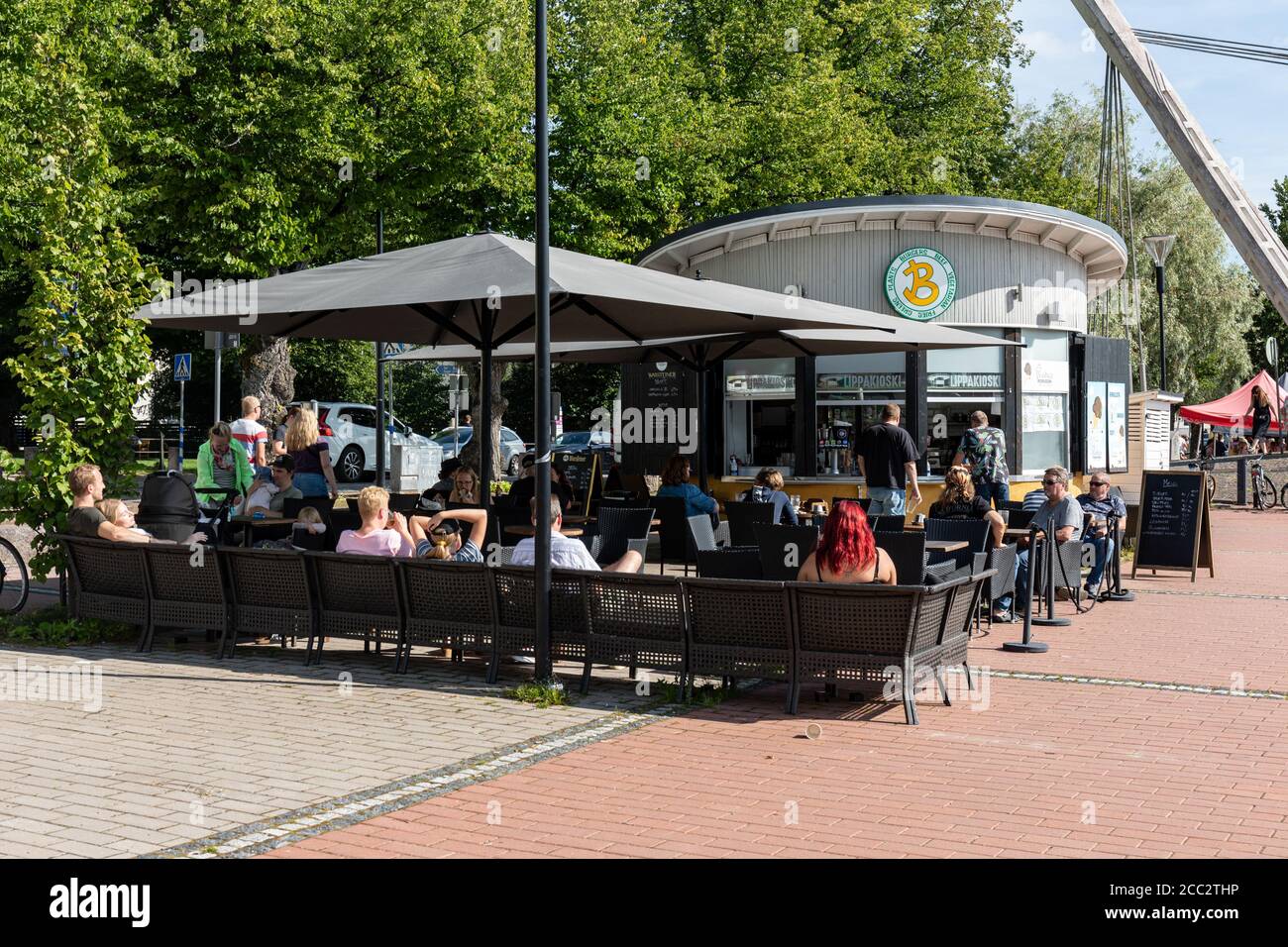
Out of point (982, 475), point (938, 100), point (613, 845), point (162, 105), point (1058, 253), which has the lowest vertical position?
point (613, 845)

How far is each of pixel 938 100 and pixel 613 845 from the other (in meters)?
35.8

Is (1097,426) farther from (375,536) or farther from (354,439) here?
(354,439)

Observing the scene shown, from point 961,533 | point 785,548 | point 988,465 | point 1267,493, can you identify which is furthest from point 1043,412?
point 1267,493

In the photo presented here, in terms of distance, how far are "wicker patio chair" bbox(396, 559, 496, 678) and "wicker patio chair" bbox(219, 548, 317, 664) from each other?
30.7 inches

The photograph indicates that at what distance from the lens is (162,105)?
2205 cm

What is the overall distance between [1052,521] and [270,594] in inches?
268

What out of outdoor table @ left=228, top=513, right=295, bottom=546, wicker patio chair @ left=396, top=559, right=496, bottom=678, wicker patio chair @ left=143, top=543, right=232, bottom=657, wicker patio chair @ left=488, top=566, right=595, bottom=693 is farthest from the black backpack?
wicker patio chair @ left=488, top=566, right=595, bottom=693

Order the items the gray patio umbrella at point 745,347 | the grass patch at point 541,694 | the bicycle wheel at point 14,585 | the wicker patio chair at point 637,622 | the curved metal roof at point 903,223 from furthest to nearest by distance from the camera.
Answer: the curved metal roof at point 903,223, the gray patio umbrella at point 745,347, the bicycle wheel at point 14,585, the wicker patio chair at point 637,622, the grass patch at point 541,694

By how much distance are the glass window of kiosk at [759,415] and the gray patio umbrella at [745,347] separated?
1253mm

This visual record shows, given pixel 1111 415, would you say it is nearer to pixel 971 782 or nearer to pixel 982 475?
pixel 982 475

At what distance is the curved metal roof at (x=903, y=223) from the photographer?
17.2 meters

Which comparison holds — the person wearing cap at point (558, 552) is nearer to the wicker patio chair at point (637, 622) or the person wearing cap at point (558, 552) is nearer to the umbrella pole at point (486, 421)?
the wicker patio chair at point (637, 622)

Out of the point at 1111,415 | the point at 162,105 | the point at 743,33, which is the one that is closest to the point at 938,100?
the point at 743,33

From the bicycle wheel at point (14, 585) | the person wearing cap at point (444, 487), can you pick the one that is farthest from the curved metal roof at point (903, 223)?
the bicycle wheel at point (14, 585)
